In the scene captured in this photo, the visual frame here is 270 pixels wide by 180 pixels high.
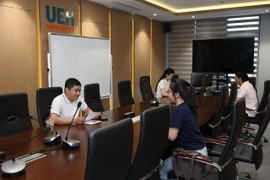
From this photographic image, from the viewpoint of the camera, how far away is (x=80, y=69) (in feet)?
17.0

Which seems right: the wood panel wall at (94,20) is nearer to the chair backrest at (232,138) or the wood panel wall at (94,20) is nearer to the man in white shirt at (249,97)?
the man in white shirt at (249,97)

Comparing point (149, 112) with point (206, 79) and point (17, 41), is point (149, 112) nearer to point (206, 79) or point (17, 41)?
point (17, 41)

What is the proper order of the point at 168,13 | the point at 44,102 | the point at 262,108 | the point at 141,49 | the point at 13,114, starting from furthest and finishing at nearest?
the point at 141,49 < the point at 168,13 < the point at 262,108 < the point at 44,102 < the point at 13,114

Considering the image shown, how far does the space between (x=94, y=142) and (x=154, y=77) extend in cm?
696

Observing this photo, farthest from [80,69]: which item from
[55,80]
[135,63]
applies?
[135,63]

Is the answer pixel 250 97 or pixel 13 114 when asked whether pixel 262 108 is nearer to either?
pixel 250 97

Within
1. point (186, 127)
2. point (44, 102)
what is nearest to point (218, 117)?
point (186, 127)

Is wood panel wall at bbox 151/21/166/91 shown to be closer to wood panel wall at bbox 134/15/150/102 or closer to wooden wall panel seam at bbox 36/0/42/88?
wood panel wall at bbox 134/15/150/102

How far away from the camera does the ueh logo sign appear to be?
15.3 ft

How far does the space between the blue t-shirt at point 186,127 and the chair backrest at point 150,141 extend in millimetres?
409

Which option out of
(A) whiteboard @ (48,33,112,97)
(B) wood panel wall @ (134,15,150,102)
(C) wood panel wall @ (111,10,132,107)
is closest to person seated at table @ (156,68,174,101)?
(A) whiteboard @ (48,33,112,97)

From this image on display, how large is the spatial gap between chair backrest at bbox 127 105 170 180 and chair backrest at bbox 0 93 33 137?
153cm

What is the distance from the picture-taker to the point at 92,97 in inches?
160

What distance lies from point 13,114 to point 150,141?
1630 millimetres
